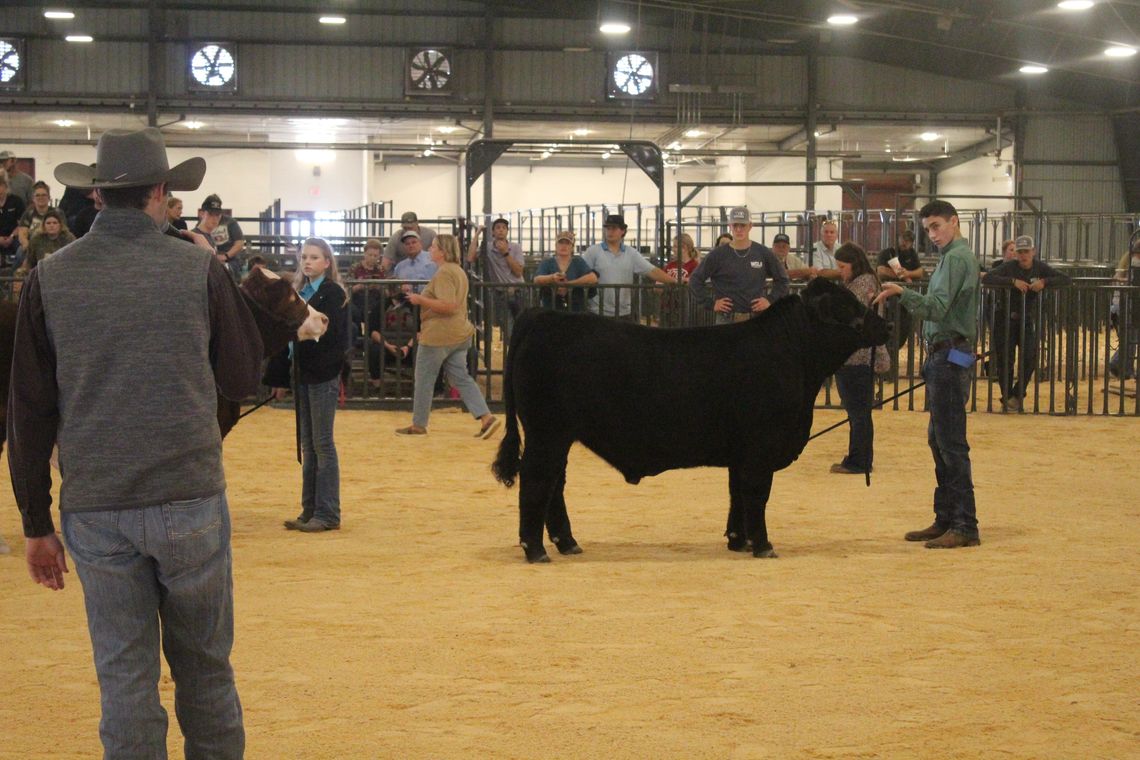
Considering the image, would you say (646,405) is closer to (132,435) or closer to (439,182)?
(132,435)

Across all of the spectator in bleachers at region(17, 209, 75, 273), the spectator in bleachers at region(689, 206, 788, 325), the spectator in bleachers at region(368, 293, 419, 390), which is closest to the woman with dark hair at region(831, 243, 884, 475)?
the spectator in bleachers at region(689, 206, 788, 325)

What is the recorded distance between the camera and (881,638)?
18.6 feet

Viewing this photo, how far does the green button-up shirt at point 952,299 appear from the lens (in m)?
7.61

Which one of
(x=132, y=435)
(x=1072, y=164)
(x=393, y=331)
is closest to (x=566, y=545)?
(x=132, y=435)

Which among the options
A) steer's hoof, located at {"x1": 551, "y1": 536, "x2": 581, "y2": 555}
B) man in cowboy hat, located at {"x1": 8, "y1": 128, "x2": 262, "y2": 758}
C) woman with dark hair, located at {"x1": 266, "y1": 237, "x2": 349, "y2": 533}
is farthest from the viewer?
woman with dark hair, located at {"x1": 266, "y1": 237, "x2": 349, "y2": 533}

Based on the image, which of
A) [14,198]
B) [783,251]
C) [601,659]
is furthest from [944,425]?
[14,198]

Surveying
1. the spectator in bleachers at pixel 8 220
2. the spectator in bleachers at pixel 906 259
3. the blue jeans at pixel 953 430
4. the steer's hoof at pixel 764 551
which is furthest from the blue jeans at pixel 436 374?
the spectator in bleachers at pixel 8 220

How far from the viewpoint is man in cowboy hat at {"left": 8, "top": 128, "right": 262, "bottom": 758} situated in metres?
3.15

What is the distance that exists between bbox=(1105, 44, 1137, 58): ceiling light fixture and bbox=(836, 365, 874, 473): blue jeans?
17719mm

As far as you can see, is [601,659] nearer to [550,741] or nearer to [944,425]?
[550,741]

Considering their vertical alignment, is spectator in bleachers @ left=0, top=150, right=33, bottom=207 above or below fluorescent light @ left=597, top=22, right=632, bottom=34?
below

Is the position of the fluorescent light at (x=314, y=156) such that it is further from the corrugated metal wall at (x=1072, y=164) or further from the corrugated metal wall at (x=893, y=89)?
the corrugated metal wall at (x=1072, y=164)

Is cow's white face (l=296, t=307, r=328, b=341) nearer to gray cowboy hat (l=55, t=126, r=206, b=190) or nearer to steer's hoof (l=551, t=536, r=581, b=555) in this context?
gray cowboy hat (l=55, t=126, r=206, b=190)

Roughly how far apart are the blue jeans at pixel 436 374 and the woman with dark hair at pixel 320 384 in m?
3.85
